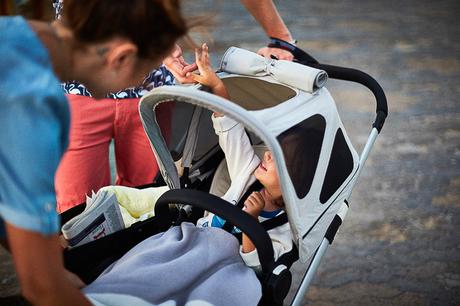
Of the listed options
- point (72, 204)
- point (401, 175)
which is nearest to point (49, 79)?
→ point (72, 204)

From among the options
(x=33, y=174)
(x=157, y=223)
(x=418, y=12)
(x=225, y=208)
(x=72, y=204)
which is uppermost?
(x=33, y=174)

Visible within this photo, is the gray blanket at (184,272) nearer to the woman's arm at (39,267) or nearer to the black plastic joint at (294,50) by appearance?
the woman's arm at (39,267)

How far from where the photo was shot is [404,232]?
2.99 metres

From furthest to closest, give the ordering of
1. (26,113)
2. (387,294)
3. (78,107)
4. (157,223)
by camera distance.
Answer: (387,294) < (78,107) < (157,223) < (26,113)

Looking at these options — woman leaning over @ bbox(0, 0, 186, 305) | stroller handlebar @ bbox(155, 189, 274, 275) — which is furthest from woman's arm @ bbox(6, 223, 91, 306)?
stroller handlebar @ bbox(155, 189, 274, 275)

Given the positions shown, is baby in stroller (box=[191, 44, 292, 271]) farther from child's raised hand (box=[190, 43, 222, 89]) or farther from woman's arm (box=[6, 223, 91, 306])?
woman's arm (box=[6, 223, 91, 306])

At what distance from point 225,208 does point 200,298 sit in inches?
8.9

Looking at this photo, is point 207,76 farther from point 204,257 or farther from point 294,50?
point 204,257

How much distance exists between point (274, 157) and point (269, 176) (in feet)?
1.21

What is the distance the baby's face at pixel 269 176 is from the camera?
1945 mm

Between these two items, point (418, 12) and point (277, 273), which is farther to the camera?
point (418, 12)

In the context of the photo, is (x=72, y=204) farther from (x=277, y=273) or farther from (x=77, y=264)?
(x=277, y=273)

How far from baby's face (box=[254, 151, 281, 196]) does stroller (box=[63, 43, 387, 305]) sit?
10cm

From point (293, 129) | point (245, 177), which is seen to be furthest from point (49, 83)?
point (245, 177)
